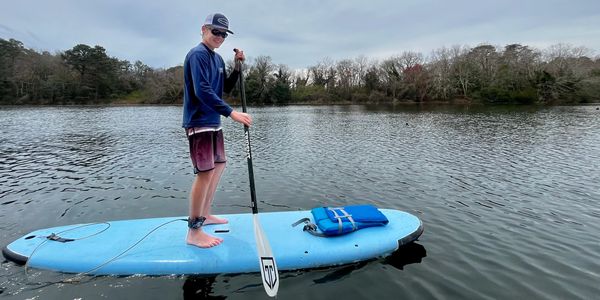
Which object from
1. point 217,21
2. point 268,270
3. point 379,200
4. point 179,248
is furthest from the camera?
point 379,200

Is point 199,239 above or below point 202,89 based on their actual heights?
below

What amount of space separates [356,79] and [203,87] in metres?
99.5

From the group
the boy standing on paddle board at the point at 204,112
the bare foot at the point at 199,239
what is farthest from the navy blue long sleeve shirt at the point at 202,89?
the bare foot at the point at 199,239

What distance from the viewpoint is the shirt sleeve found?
173 inches

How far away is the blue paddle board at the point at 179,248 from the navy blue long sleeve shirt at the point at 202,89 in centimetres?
187

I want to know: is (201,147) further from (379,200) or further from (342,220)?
(379,200)

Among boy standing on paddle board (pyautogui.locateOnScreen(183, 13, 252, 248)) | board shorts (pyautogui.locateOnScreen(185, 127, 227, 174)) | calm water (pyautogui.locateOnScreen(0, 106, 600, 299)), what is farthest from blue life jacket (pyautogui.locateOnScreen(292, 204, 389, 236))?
board shorts (pyautogui.locateOnScreen(185, 127, 227, 174))

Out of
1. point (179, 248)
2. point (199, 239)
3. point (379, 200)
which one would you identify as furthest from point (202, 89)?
point (379, 200)

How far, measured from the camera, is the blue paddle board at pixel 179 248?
185 inches

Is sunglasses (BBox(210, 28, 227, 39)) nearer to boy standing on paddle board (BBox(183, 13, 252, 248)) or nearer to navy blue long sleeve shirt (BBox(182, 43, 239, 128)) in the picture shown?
boy standing on paddle board (BBox(183, 13, 252, 248))

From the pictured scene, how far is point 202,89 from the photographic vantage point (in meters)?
4.39

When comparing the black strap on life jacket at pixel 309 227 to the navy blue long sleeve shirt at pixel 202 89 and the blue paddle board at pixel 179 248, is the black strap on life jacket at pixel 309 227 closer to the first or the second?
the blue paddle board at pixel 179 248

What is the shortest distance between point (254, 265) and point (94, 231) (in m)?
2.83

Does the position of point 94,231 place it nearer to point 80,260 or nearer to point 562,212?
point 80,260
